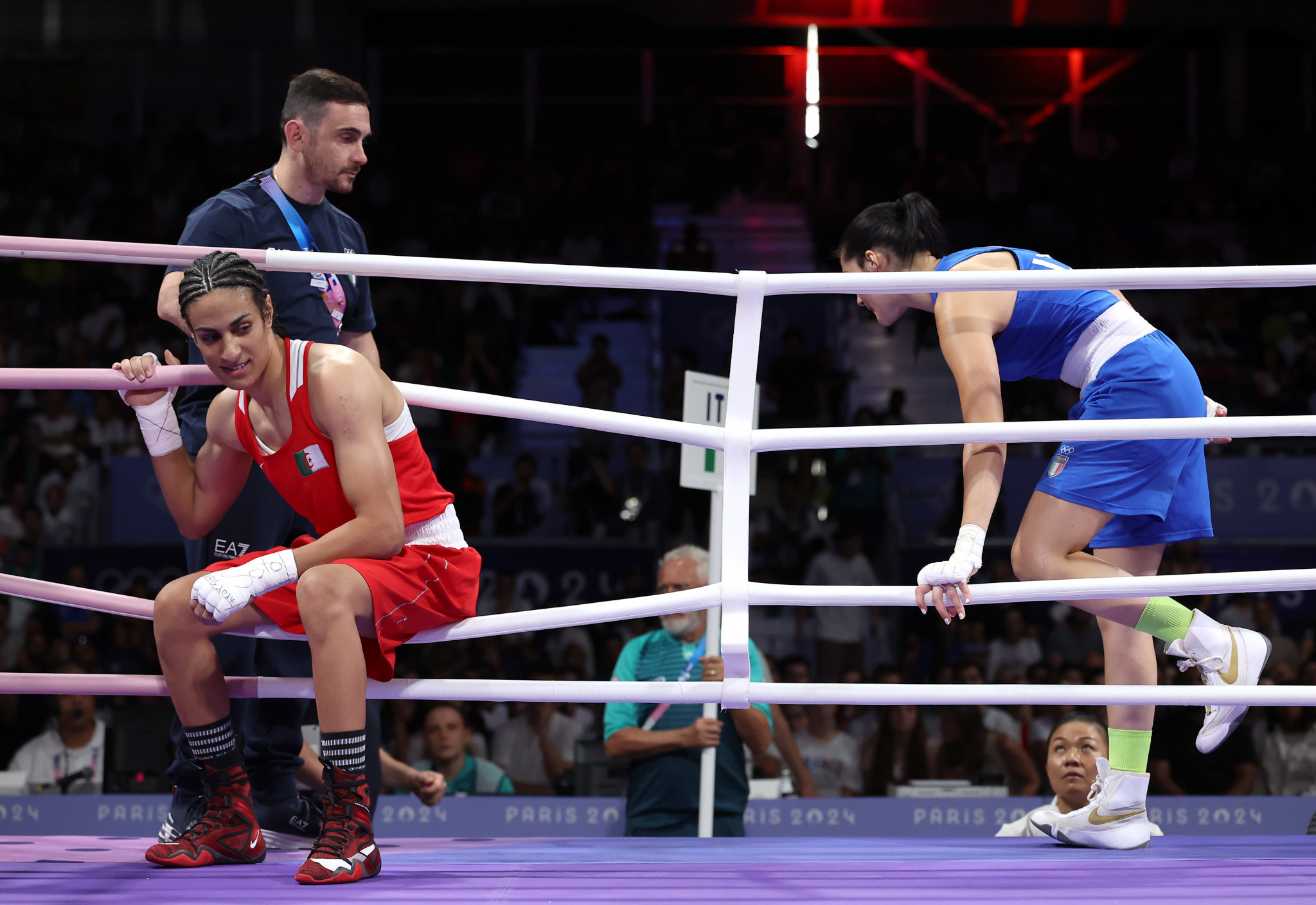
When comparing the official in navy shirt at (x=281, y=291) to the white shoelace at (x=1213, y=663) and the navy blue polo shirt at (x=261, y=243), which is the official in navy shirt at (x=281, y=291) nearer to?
the navy blue polo shirt at (x=261, y=243)

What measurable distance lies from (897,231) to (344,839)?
1.54 m

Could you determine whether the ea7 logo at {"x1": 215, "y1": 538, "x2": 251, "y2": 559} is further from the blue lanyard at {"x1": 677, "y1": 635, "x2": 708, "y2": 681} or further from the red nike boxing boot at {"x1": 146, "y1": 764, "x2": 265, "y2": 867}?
the blue lanyard at {"x1": 677, "y1": 635, "x2": 708, "y2": 681}

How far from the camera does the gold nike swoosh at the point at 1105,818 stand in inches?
98.5

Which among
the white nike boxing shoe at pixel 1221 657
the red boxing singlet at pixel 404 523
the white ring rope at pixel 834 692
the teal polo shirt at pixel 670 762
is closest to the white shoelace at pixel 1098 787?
the white nike boxing shoe at pixel 1221 657

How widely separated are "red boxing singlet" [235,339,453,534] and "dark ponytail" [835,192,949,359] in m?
0.95

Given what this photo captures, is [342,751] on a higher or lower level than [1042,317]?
lower

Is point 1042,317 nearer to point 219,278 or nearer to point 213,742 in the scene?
point 219,278

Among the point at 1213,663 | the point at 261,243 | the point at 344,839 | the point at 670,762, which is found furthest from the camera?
the point at 670,762

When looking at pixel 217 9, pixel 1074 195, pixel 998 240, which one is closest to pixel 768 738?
pixel 998 240

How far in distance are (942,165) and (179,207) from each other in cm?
738

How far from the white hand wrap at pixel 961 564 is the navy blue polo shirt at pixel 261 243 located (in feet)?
4.64

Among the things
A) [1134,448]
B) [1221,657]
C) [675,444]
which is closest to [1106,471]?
[1134,448]

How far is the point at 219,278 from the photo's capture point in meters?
2.15

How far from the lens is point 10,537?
778cm
